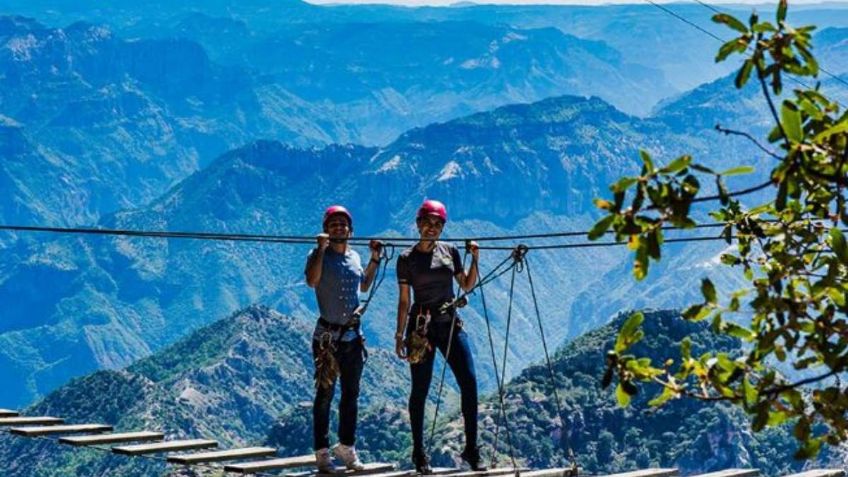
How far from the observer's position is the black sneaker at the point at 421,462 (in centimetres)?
1675

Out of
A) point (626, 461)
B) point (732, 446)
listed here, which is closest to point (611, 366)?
point (626, 461)

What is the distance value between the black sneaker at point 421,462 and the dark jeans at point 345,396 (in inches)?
24.1

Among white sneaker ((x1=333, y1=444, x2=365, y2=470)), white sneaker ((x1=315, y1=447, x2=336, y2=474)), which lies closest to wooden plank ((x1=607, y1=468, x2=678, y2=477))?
white sneaker ((x1=333, y1=444, x2=365, y2=470))

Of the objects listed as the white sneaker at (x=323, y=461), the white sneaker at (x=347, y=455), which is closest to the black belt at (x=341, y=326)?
the white sneaker at (x=347, y=455)

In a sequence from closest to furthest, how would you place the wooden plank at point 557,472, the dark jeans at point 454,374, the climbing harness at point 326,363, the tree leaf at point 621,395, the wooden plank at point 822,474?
the tree leaf at point 621,395 → the wooden plank at point 822,474 → the wooden plank at point 557,472 → the climbing harness at point 326,363 → the dark jeans at point 454,374

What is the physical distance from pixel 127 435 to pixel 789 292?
409 inches

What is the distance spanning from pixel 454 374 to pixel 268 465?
320cm

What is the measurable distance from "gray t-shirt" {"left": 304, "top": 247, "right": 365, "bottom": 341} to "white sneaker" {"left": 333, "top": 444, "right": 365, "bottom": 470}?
108 cm

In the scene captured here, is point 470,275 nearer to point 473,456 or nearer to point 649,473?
point 473,456

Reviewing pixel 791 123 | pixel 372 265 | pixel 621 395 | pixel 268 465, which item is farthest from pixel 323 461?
pixel 791 123

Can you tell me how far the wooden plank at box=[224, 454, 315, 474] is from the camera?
14.5 m

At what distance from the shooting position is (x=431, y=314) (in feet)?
58.1

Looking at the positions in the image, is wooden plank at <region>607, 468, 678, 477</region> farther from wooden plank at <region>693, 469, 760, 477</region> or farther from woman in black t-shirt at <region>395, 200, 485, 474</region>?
woman in black t-shirt at <region>395, 200, 485, 474</region>

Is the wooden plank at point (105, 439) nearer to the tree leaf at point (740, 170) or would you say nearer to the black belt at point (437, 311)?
the black belt at point (437, 311)
